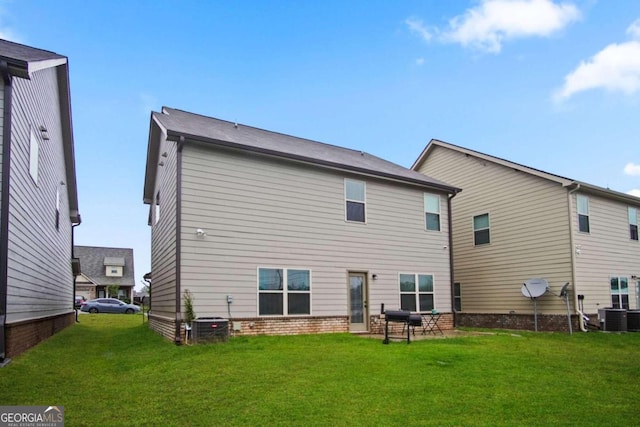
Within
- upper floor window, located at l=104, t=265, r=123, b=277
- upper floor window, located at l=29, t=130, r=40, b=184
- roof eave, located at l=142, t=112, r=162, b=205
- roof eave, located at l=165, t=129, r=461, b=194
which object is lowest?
upper floor window, located at l=104, t=265, r=123, b=277

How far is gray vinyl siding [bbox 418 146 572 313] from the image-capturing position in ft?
51.9

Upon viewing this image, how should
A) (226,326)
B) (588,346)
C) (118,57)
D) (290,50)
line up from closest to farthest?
1. (226,326)
2. (588,346)
3. (118,57)
4. (290,50)

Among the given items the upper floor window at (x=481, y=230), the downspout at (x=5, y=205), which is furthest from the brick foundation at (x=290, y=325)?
the upper floor window at (x=481, y=230)

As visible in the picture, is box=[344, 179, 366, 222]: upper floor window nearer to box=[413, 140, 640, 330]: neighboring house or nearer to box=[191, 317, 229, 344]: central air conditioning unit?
box=[191, 317, 229, 344]: central air conditioning unit

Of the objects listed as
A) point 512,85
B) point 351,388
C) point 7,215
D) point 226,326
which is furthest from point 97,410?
point 512,85

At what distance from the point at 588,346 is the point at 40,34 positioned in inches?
771

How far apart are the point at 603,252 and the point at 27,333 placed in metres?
17.0

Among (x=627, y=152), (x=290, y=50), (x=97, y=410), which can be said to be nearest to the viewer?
(x=97, y=410)

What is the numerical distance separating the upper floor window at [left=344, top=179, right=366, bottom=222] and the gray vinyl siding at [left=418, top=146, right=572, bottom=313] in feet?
20.4

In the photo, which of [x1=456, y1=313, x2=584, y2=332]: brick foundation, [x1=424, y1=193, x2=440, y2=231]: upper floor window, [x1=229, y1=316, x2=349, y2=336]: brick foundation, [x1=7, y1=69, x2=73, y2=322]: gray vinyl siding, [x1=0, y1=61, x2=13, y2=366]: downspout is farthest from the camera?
[x1=424, y1=193, x2=440, y2=231]: upper floor window

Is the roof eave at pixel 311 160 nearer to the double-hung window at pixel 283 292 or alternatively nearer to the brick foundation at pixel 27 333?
the double-hung window at pixel 283 292

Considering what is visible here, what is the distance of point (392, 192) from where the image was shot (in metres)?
15.1

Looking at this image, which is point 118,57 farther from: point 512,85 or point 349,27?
point 512,85

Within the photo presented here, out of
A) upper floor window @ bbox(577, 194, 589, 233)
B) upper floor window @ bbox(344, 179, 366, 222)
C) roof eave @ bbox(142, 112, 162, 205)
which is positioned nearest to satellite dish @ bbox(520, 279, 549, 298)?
upper floor window @ bbox(577, 194, 589, 233)
